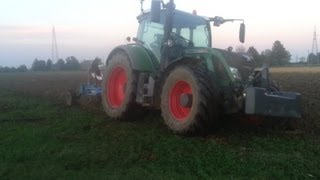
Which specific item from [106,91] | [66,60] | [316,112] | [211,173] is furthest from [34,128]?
[66,60]

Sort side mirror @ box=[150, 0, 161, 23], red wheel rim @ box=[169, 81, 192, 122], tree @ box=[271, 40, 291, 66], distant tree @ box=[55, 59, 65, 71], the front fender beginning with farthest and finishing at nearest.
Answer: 1. distant tree @ box=[55, 59, 65, 71]
2. tree @ box=[271, 40, 291, 66]
3. the front fender
4. side mirror @ box=[150, 0, 161, 23]
5. red wheel rim @ box=[169, 81, 192, 122]

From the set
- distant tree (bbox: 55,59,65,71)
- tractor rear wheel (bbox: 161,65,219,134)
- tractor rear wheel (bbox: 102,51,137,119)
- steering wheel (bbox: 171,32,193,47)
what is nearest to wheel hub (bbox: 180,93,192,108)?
tractor rear wheel (bbox: 161,65,219,134)

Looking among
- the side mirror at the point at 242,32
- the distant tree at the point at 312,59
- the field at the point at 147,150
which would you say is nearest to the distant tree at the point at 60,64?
the distant tree at the point at 312,59

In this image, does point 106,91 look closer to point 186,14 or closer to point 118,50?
point 118,50

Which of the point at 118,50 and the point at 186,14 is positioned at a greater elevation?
the point at 186,14

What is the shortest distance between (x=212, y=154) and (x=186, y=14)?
4.65 meters

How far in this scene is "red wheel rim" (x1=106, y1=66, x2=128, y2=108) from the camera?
13.2m

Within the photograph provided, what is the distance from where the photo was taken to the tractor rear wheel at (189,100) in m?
9.66

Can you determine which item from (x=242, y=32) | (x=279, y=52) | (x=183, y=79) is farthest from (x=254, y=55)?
(x=279, y=52)

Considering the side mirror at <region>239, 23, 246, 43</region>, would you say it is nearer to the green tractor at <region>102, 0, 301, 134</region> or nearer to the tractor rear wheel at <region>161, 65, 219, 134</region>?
the green tractor at <region>102, 0, 301, 134</region>

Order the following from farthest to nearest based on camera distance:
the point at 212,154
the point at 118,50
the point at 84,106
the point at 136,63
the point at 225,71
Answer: the point at 84,106 < the point at 118,50 < the point at 136,63 < the point at 225,71 < the point at 212,154

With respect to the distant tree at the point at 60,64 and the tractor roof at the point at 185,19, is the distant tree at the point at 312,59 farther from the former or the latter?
the tractor roof at the point at 185,19

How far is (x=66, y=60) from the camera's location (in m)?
61.2

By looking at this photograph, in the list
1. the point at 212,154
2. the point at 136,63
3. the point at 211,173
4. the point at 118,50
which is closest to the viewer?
the point at 211,173
